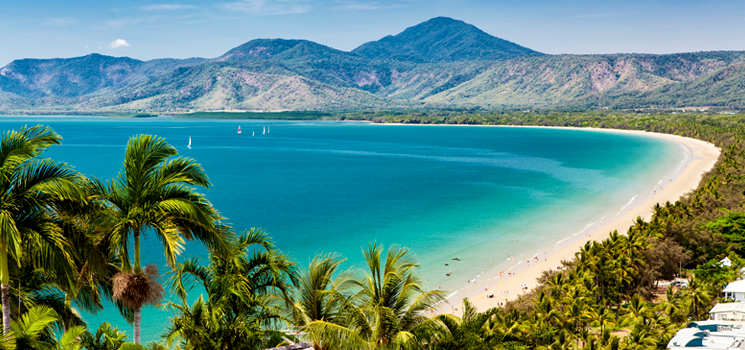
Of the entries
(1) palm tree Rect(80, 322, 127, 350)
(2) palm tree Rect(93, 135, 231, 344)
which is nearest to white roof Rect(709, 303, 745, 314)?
(2) palm tree Rect(93, 135, 231, 344)

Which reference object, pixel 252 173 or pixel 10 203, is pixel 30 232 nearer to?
pixel 10 203

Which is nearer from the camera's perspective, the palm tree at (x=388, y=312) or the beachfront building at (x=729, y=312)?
the palm tree at (x=388, y=312)

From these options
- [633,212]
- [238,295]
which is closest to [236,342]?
[238,295]

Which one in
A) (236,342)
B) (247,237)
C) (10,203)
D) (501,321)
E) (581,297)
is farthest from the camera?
(581,297)

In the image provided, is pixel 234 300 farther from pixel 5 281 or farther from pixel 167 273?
pixel 5 281

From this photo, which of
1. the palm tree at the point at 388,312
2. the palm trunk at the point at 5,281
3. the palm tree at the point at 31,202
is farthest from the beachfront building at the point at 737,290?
the palm trunk at the point at 5,281

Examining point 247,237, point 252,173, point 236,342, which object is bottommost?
point 252,173

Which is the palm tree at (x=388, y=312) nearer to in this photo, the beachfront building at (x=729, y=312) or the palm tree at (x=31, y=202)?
the palm tree at (x=31, y=202)
